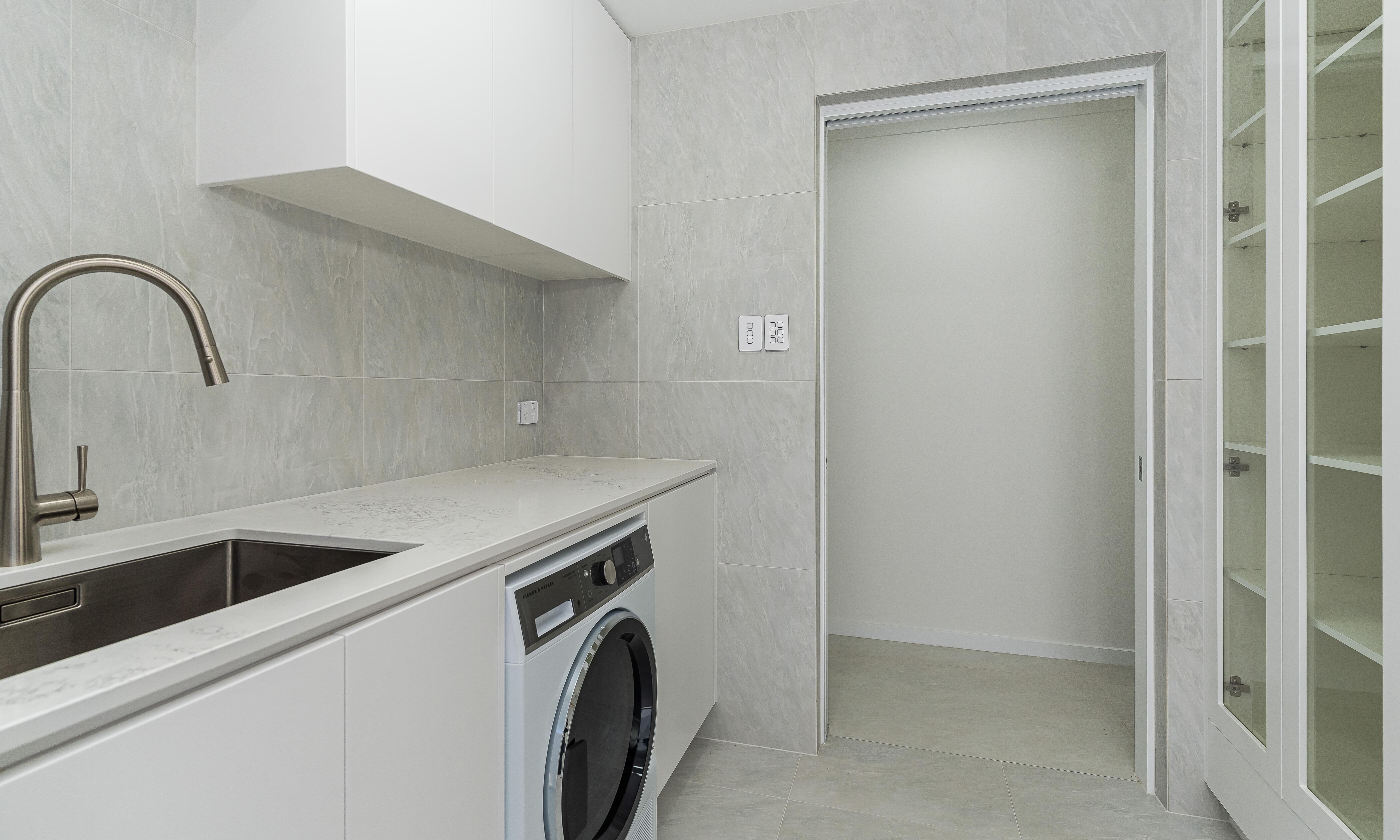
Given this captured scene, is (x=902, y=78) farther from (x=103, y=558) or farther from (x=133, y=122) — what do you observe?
(x=103, y=558)

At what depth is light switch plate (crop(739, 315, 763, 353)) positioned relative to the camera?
7.34ft

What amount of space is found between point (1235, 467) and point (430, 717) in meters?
1.90

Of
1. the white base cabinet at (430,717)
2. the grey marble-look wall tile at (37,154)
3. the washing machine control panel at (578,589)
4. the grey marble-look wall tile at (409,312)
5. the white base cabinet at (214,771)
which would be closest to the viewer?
the white base cabinet at (214,771)

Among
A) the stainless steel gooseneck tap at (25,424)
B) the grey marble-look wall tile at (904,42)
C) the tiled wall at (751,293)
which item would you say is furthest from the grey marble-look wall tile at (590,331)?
the stainless steel gooseneck tap at (25,424)

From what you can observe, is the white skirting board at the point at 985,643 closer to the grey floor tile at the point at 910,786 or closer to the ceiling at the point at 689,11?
the grey floor tile at the point at 910,786

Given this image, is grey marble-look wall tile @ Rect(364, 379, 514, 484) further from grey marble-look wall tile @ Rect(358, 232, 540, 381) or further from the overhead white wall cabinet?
the overhead white wall cabinet

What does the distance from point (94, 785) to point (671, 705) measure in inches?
55.8

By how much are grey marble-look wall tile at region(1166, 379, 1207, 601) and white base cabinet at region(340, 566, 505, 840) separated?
178 cm

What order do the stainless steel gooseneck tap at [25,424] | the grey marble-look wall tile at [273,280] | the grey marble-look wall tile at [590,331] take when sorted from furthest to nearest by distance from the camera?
the grey marble-look wall tile at [590,331] < the grey marble-look wall tile at [273,280] < the stainless steel gooseneck tap at [25,424]

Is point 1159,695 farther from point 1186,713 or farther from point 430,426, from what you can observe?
point 430,426

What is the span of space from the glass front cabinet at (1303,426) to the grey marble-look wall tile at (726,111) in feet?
3.62

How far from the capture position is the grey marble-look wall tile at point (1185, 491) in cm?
187

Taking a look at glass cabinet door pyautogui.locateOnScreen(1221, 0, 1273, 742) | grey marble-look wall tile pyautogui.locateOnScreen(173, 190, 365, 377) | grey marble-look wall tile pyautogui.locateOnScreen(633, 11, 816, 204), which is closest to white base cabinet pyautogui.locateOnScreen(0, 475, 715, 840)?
grey marble-look wall tile pyautogui.locateOnScreen(173, 190, 365, 377)

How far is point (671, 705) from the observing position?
1822 mm
